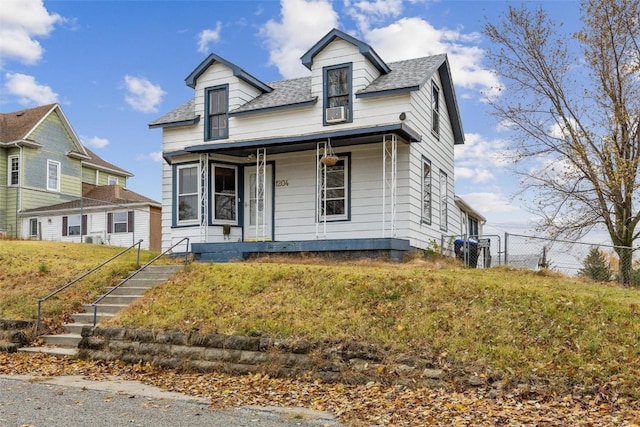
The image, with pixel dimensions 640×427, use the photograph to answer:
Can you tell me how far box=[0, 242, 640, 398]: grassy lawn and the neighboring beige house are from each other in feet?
56.8

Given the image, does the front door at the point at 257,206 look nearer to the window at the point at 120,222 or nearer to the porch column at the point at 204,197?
the porch column at the point at 204,197

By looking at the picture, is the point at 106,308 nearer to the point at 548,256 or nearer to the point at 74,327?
the point at 74,327

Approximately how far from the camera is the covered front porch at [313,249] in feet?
46.6

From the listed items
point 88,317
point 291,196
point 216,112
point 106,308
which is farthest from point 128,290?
Result: point 216,112

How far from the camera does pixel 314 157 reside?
649 inches

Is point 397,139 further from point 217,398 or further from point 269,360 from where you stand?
point 217,398

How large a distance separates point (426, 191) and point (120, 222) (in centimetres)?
1887

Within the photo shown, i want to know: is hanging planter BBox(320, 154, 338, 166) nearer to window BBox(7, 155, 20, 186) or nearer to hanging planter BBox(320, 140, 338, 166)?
hanging planter BBox(320, 140, 338, 166)

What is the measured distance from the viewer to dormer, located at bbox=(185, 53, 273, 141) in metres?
17.5

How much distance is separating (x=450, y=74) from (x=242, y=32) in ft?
24.2

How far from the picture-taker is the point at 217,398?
7.72m

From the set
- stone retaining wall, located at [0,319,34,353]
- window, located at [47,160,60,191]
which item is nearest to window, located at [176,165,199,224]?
stone retaining wall, located at [0,319,34,353]

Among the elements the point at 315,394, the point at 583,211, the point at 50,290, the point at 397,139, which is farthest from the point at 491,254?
the point at 50,290

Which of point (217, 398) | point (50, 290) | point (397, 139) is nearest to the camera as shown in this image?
point (217, 398)
